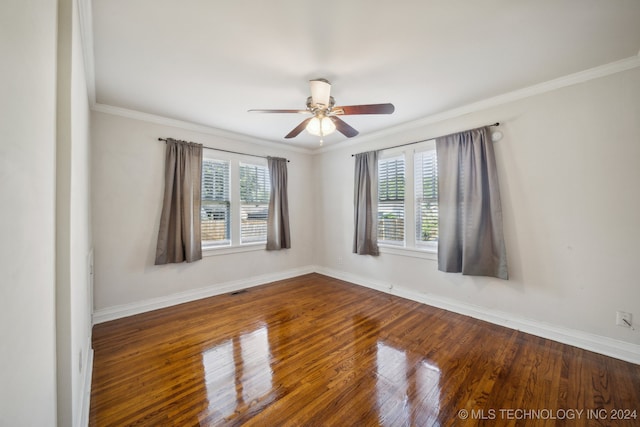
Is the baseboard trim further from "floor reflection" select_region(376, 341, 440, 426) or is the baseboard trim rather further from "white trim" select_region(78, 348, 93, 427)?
"white trim" select_region(78, 348, 93, 427)

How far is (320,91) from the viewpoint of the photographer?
2410mm

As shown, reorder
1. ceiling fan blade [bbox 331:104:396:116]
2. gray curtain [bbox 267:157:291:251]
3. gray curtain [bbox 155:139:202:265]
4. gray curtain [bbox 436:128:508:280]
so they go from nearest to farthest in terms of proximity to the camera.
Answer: ceiling fan blade [bbox 331:104:396:116]
gray curtain [bbox 436:128:508:280]
gray curtain [bbox 155:139:202:265]
gray curtain [bbox 267:157:291:251]

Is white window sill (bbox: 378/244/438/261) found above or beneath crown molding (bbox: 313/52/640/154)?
beneath

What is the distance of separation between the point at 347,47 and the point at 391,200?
251cm

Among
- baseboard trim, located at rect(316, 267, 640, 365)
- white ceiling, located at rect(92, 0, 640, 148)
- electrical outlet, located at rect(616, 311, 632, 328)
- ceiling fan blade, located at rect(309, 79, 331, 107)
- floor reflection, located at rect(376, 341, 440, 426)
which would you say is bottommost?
floor reflection, located at rect(376, 341, 440, 426)

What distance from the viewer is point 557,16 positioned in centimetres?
177

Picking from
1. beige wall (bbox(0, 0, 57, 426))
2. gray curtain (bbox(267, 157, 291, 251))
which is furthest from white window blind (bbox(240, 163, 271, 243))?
beige wall (bbox(0, 0, 57, 426))

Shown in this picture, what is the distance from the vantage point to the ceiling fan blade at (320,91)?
238 centimetres

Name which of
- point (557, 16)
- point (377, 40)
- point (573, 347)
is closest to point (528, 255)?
point (573, 347)

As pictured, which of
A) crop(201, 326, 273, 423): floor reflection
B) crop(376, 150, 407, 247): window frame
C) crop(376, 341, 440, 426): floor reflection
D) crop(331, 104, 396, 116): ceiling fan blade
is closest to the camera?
crop(376, 341, 440, 426): floor reflection

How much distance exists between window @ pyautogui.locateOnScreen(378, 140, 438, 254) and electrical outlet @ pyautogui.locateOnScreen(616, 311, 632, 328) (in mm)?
1770

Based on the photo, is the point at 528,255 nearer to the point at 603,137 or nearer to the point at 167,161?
the point at 603,137

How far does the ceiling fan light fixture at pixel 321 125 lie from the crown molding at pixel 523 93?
1710 mm

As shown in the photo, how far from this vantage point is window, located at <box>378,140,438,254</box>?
3.67 meters
